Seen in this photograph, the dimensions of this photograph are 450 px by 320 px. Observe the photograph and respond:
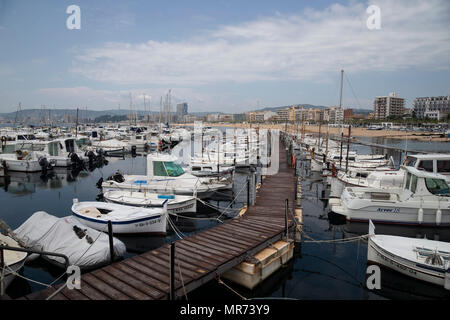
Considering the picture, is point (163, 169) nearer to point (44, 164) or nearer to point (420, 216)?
point (420, 216)

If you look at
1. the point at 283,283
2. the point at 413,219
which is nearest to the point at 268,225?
the point at 283,283

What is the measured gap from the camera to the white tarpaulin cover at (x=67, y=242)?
10281 mm

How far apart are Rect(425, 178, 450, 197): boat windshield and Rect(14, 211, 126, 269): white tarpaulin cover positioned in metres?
15.4

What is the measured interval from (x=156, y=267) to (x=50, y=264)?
6.29 m

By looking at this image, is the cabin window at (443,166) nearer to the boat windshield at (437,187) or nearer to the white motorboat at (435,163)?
the white motorboat at (435,163)

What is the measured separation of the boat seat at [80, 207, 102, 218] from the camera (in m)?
14.2

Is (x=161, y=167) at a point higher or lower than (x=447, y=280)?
higher

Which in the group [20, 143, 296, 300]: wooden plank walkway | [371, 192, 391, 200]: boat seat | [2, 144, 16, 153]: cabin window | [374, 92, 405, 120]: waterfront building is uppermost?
[374, 92, 405, 120]: waterfront building

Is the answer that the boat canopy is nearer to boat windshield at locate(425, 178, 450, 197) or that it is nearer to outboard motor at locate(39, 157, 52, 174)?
boat windshield at locate(425, 178, 450, 197)

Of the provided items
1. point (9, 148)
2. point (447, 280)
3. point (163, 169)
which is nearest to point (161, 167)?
point (163, 169)

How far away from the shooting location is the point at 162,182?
1970cm

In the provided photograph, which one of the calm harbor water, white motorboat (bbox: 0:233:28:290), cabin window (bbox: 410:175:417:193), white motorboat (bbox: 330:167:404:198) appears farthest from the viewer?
white motorboat (bbox: 330:167:404:198)

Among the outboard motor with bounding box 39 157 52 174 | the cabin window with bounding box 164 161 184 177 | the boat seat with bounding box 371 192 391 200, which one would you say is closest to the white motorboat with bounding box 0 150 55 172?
the outboard motor with bounding box 39 157 52 174

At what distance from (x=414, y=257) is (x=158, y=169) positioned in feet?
50.6
